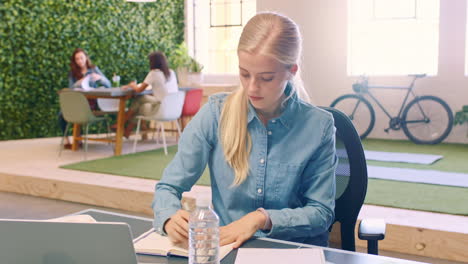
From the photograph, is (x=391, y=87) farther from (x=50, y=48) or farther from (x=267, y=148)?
(x=267, y=148)

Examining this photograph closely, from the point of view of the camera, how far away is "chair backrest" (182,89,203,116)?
291 inches

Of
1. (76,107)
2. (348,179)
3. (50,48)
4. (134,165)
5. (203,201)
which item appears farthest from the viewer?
(50,48)

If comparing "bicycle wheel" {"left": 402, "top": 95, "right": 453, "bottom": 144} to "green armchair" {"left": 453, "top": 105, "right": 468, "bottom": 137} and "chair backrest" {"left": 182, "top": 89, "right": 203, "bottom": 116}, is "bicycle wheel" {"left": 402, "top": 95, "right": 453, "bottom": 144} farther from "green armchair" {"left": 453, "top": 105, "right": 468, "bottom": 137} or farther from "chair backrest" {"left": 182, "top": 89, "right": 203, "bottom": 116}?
"chair backrest" {"left": 182, "top": 89, "right": 203, "bottom": 116}

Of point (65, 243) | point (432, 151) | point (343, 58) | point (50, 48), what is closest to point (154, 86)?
point (50, 48)

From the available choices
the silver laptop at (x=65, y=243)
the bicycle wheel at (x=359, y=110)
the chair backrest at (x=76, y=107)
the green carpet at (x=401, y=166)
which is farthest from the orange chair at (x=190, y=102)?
the silver laptop at (x=65, y=243)

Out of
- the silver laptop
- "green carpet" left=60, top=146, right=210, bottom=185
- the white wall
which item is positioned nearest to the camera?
the silver laptop

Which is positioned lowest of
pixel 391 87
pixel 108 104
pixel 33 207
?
pixel 33 207

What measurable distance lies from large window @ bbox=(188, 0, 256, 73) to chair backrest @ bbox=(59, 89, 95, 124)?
150 inches

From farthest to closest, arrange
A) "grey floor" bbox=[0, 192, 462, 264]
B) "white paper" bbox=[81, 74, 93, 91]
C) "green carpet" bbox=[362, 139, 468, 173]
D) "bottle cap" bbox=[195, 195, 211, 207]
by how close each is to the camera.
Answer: "white paper" bbox=[81, 74, 93, 91], "green carpet" bbox=[362, 139, 468, 173], "grey floor" bbox=[0, 192, 462, 264], "bottle cap" bbox=[195, 195, 211, 207]

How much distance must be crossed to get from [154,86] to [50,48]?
2328mm

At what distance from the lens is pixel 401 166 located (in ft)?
18.0

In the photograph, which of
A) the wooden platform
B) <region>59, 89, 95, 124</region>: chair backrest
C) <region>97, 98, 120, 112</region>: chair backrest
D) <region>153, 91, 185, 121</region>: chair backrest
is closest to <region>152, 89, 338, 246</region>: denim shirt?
the wooden platform

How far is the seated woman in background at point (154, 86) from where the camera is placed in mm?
6688

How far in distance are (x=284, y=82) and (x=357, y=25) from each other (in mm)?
6761
